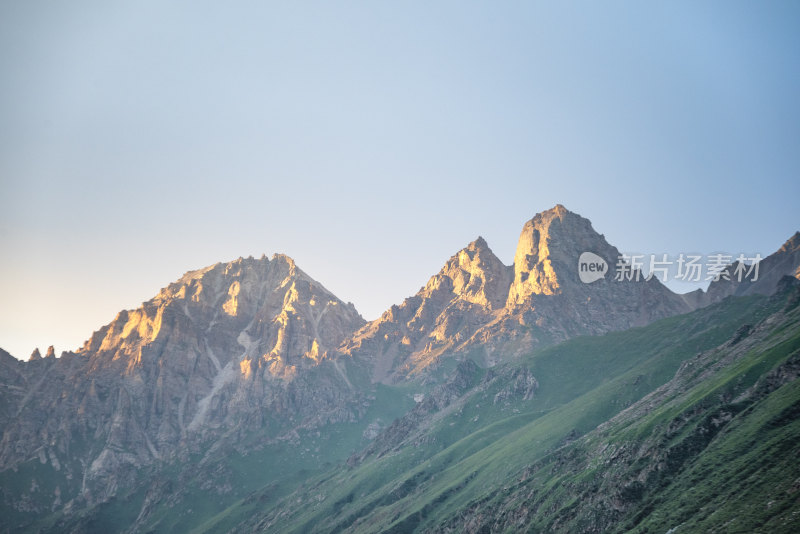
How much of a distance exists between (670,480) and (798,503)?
199ft

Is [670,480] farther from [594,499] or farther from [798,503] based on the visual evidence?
[798,503]

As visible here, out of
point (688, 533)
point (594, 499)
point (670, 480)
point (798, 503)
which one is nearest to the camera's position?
point (798, 503)

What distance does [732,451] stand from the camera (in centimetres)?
16512

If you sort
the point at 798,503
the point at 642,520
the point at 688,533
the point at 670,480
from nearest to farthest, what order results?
the point at 798,503 → the point at 688,533 → the point at 642,520 → the point at 670,480

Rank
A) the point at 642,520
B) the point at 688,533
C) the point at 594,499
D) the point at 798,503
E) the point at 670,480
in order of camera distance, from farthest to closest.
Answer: the point at 594,499 < the point at 670,480 < the point at 642,520 < the point at 688,533 < the point at 798,503

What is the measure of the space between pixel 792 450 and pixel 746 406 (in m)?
48.8

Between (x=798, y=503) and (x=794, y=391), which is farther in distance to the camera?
(x=794, y=391)

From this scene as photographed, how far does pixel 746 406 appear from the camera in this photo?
189m

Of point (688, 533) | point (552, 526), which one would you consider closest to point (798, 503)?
point (688, 533)

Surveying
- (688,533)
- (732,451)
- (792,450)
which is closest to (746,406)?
(732,451)

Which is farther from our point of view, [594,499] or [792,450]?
[594,499]

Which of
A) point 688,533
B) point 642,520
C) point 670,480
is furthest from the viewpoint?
point 670,480

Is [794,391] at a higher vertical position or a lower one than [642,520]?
higher

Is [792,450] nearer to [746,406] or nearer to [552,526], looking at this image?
[746,406]
